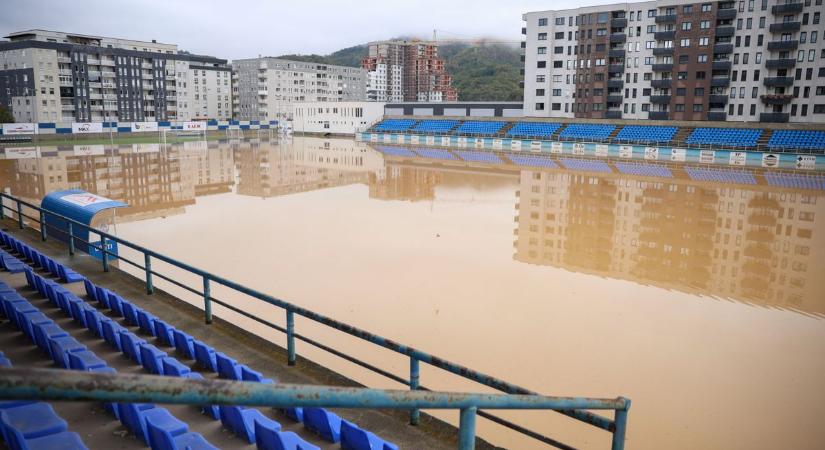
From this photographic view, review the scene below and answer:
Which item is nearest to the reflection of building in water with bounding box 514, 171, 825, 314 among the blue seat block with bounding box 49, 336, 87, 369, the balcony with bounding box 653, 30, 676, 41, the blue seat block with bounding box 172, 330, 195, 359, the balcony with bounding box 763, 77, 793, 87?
the blue seat block with bounding box 172, 330, 195, 359

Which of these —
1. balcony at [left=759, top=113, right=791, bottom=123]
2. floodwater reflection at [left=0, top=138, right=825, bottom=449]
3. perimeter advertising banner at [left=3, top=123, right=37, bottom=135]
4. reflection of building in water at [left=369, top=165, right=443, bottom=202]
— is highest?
balcony at [left=759, top=113, right=791, bottom=123]

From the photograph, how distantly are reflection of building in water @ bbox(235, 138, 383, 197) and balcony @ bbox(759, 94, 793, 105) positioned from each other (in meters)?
37.4

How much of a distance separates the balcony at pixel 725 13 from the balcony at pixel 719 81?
5896 mm

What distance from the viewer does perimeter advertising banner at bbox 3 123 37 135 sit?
60.4 meters

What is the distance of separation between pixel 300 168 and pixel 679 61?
4202cm

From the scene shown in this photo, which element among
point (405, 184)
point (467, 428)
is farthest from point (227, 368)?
point (405, 184)

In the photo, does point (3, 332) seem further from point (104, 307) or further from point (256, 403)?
point (256, 403)

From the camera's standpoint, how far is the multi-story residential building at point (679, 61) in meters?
55.2

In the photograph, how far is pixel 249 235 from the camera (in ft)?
68.6

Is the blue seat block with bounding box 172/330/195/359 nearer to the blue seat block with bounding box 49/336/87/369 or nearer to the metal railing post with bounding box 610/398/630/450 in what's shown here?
the blue seat block with bounding box 49/336/87/369

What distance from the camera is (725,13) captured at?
192ft

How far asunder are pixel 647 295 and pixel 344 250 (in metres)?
8.96

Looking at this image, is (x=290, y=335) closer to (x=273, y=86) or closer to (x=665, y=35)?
(x=665, y=35)

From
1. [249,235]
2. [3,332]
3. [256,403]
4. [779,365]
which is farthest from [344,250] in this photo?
[256,403]
